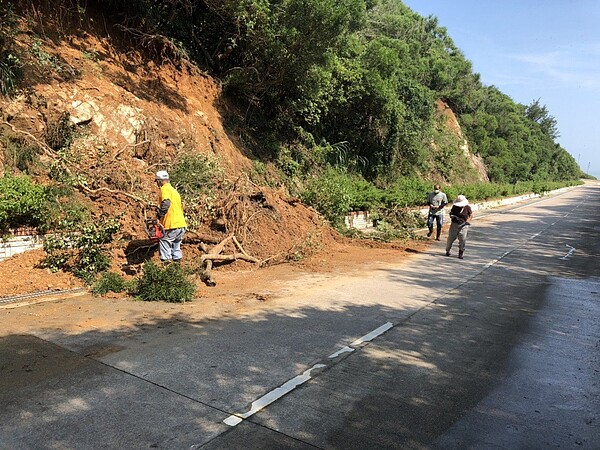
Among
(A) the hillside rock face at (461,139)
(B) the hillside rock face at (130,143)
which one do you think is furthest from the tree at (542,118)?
(B) the hillside rock face at (130,143)

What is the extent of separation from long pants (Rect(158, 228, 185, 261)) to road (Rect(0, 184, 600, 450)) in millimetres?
2123

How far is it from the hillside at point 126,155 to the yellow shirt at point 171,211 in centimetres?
100

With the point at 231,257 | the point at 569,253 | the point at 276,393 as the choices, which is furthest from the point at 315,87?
the point at 276,393

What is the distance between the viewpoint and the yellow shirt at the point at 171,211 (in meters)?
7.99

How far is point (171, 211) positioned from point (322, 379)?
4.53 meters

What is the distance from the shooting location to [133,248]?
8664mm

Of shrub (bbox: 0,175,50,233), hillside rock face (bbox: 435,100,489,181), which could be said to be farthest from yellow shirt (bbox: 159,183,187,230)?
hillside rock face (bbox: 435,100,489,181)

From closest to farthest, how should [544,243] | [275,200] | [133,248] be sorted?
[133,248] → [275,200] → [544,243]

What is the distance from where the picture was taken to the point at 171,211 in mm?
8008

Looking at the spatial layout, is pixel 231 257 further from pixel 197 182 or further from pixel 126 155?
pixel 126 155

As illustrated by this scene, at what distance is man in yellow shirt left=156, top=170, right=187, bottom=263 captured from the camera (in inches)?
313

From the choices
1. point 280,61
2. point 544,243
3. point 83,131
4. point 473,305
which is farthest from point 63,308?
point 544,243

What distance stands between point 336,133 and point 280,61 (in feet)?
20.7

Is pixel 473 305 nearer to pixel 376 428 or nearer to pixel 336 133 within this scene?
pixel 376 428
